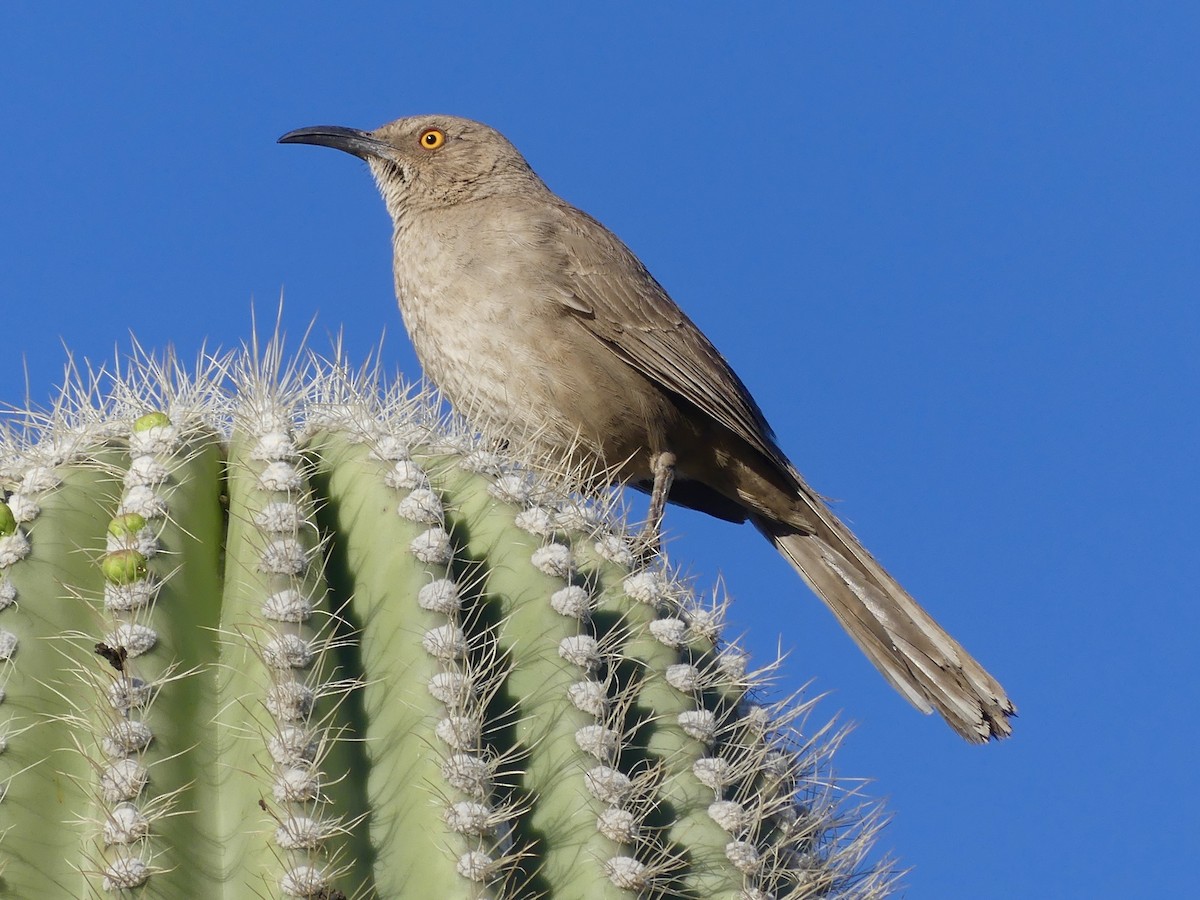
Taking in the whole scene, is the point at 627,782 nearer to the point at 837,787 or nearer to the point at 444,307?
the point at 837,787

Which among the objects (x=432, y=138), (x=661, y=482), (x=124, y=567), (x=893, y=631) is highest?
(x=432, y=138)

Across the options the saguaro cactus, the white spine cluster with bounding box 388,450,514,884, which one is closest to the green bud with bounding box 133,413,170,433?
the saguaro cactus

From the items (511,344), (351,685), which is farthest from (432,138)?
(351,685)

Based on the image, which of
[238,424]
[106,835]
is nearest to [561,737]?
[106,835]

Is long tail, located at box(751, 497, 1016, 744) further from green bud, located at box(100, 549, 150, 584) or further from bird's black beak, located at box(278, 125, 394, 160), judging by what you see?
green bud, located at box(100, 549, 150, 584)

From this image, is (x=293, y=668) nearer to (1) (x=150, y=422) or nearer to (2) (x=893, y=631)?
(1) (x=150, y=422)

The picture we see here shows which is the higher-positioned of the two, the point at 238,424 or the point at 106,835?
the point at 238,424

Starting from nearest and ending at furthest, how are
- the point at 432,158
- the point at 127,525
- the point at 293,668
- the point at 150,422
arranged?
the point at 293,668, the point at 127,525, the point at 150,422, the point at 432,158
